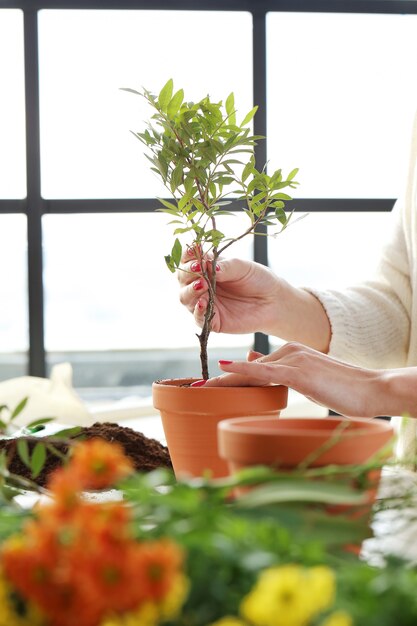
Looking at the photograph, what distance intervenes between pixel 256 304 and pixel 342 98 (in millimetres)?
2801

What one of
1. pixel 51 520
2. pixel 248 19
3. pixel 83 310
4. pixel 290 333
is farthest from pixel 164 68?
pixel 83 310

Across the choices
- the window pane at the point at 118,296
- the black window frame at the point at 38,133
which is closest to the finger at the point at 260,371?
the window pane at the point at 118,296

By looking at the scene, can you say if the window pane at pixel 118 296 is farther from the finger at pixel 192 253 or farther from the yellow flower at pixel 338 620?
the yellow flower at pixel 338 620

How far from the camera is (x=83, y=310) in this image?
11828mm

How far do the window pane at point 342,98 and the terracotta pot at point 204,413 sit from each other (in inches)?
110

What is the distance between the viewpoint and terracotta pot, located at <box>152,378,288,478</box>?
2.99ft

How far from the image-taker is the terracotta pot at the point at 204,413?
91 cm

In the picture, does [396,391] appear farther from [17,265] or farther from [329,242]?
[17,265]

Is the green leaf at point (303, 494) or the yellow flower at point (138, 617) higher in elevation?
the green leaf at point (303, 494)

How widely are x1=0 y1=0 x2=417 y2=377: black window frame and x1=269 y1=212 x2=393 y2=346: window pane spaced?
11.8 inches

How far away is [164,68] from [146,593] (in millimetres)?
3970

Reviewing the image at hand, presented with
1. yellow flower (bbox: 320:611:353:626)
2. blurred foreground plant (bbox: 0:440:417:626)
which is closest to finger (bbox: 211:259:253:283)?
blurred foreground plant (bbox: 0:440:417:626)

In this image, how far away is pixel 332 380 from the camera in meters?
1.08

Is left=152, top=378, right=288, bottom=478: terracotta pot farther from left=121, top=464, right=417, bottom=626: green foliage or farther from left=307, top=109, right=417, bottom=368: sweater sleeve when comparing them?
left=307, top=109, right=417, bottom=368: sweater sleeve
